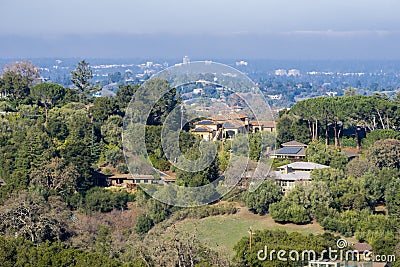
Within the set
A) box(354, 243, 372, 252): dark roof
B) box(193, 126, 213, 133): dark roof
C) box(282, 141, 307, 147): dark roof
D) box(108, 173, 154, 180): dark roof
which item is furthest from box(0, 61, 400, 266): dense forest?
box(193, 126, 213, 133): dark roof

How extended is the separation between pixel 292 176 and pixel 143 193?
10.2 feet

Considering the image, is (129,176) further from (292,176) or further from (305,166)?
(305,166)

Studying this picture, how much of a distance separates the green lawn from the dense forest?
171mm

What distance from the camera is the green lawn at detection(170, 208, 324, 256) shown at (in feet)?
48.9

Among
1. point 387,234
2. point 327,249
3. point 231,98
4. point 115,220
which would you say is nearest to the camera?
point 327,249

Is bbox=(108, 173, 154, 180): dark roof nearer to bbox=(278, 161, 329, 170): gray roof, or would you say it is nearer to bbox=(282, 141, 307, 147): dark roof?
bbox=(278, 161, 329, 170): gray roof

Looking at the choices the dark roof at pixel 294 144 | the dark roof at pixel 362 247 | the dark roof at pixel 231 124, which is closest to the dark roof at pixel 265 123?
the dark roof at pixel 231 124

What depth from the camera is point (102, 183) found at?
18094 millimetres

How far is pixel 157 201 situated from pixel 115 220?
3.00ft

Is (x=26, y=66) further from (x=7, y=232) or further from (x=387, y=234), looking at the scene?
(x=387, y=234)

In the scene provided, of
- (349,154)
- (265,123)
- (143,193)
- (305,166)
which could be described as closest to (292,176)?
(305,166)

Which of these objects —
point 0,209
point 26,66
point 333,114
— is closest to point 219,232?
point 0,209

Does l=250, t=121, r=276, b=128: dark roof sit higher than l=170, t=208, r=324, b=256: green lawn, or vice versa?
l=250, t=121, r=276, b=128: dark roof

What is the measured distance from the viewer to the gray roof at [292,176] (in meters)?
17.1
